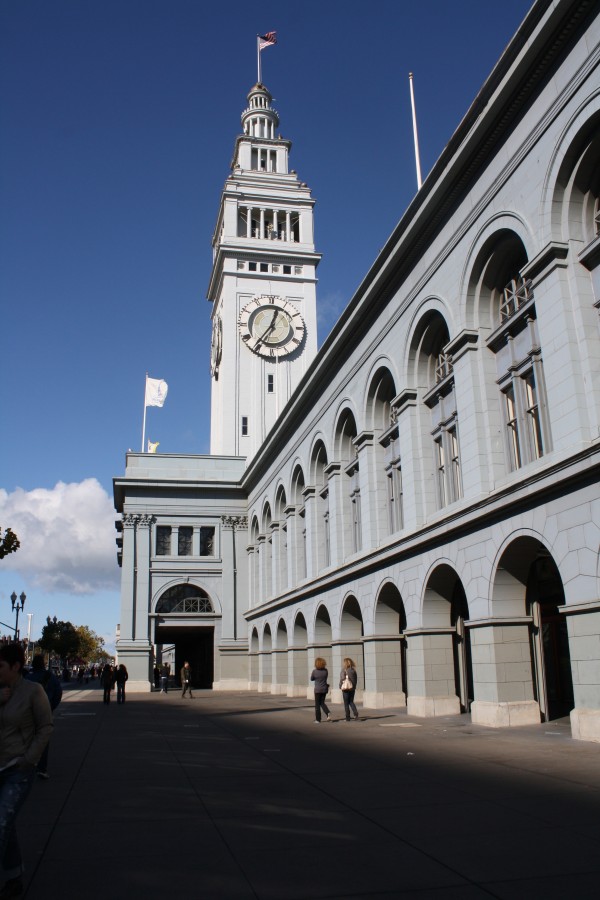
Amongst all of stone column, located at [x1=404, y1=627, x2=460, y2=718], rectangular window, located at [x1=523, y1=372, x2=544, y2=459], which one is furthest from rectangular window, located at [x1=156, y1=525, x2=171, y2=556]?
rectangular window, located at [x1=523, y1=372, x2=544, y2=459]

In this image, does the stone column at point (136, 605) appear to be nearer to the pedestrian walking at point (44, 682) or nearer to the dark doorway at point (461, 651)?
the dark doorway at point (461, 651)

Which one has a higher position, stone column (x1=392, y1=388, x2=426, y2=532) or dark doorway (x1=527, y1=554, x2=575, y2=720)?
stone column (x1=392, y1=388, x2=426, y2=532)

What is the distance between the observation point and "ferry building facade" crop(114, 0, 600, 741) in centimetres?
1745

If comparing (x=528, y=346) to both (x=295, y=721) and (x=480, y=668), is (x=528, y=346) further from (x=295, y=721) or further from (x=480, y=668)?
(x=295, y=721)

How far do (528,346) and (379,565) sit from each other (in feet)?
36.4

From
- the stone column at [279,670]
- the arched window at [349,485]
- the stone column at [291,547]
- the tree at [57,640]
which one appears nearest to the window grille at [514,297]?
the arched window at [349,485]

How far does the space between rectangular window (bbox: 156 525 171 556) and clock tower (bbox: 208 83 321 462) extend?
27.4ft

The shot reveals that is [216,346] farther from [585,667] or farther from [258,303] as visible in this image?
[585,667]

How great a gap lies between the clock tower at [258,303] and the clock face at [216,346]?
0.09 meters

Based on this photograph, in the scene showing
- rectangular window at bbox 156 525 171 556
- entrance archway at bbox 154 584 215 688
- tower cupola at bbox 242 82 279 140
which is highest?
tower cupola at bbox 242 82 279 140

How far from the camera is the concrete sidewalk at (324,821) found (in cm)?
678

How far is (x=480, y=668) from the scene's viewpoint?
20312 mm

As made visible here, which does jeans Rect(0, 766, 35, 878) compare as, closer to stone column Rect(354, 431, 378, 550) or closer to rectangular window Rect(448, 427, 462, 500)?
rectangular window Rect(448, 427, 462, 500)

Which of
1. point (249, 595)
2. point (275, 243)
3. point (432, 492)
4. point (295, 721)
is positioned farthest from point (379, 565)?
point (275, 243)
